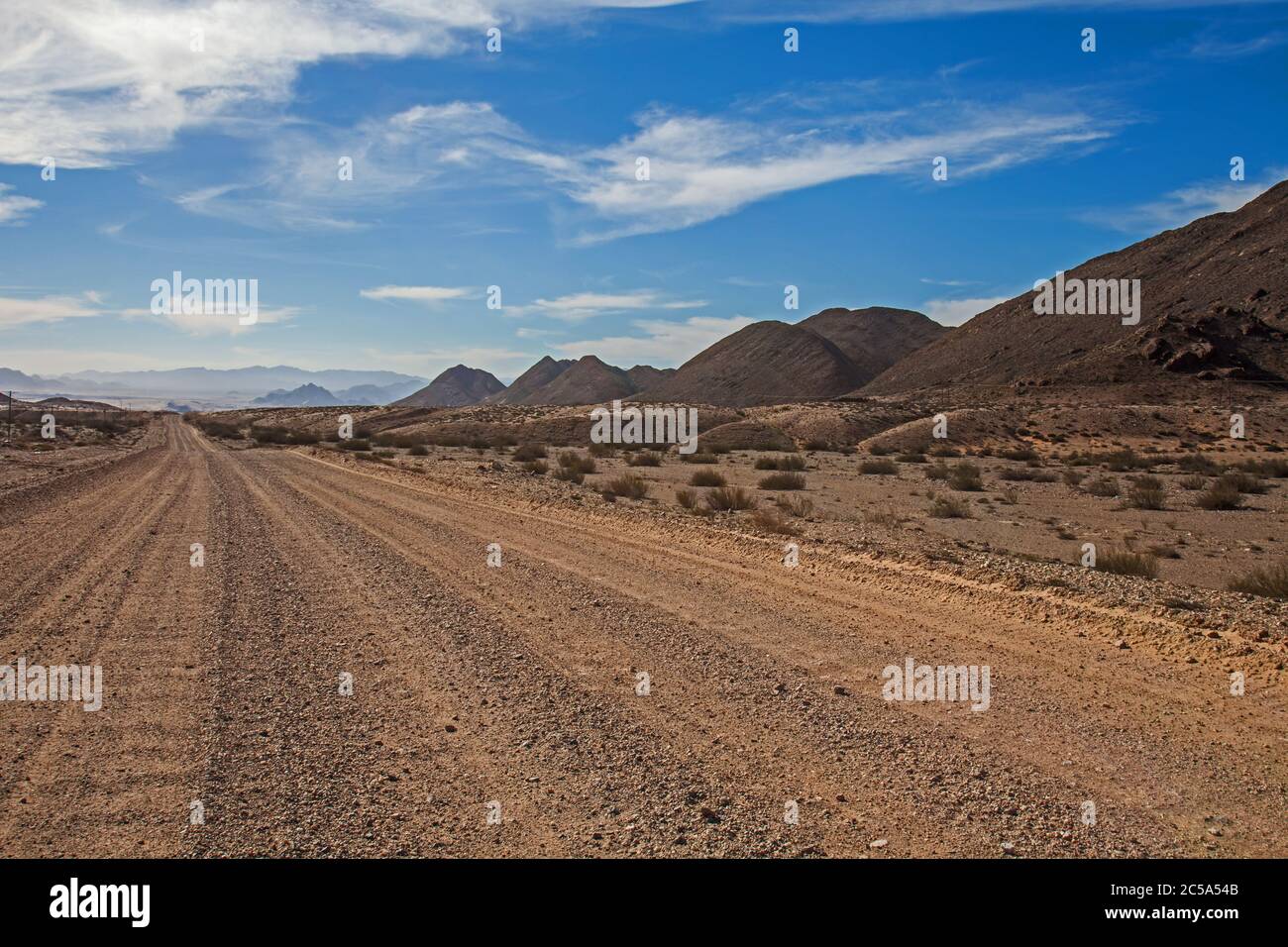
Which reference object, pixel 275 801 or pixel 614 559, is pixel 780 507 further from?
pixel 275 801

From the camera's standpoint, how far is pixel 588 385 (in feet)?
597

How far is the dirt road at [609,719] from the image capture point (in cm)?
430

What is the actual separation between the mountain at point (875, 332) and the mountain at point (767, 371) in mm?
7065

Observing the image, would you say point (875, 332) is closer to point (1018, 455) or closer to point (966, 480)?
point (1018, 455)

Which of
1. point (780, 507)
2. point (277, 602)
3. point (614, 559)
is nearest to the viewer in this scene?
point (277, 602)

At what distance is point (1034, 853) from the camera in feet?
13.3

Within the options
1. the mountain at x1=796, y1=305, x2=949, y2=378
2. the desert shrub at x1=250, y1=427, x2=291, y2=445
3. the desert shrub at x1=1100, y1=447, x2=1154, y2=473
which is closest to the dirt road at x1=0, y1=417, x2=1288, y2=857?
the desert shrub at x1=1100, y1=447, x2=1154, y2=473

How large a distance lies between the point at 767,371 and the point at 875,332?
1206 inches

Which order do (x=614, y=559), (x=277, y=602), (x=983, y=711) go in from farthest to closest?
1. (x=614, y=559)
2. (x=277, y=602)
3. (x=983, y=711)

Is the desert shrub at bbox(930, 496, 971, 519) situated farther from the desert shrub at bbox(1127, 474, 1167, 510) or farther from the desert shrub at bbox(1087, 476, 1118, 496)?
the desert shrub at bbox(1087, 476, 1118, 496)

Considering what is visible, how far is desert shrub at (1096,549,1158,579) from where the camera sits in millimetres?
12125

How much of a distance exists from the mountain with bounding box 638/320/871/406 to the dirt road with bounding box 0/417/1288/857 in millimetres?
102980

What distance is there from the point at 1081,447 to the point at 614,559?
39.5 m

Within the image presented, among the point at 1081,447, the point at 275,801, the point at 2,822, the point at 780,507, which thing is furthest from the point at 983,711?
the point at 1081,447
